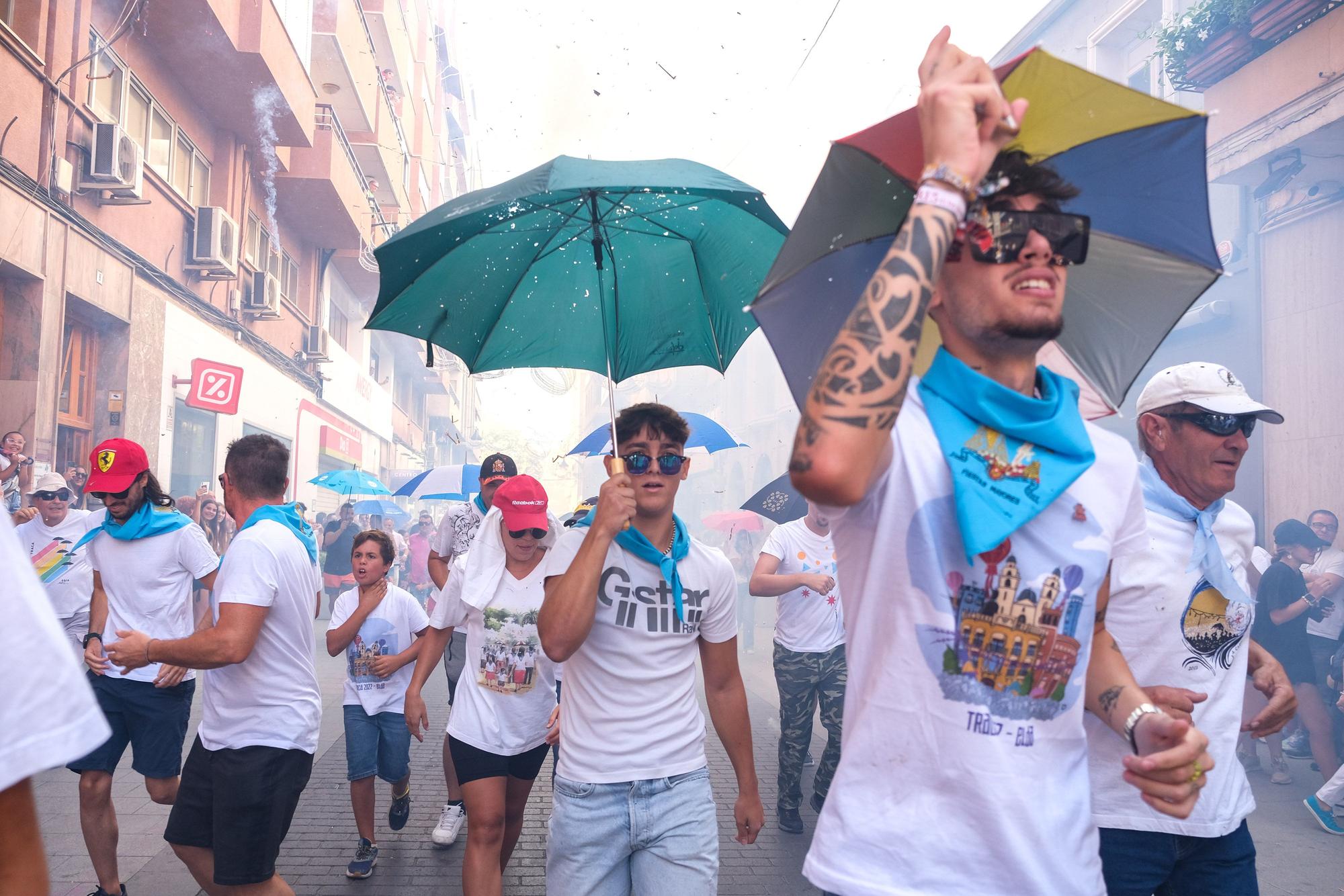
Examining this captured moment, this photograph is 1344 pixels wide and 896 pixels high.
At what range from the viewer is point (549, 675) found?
4605 mm

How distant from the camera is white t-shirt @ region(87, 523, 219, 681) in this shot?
4836 mm

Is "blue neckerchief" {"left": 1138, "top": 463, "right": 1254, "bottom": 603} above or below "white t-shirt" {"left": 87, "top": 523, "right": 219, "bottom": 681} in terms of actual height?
above

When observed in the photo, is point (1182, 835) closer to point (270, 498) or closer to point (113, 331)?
point (270, 498)

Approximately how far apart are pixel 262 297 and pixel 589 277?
16413mm

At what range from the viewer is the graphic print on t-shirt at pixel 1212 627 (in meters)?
2.84

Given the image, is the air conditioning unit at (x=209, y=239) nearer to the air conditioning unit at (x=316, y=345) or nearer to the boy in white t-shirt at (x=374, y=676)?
the air conditioning unit at (x=316, y=345)

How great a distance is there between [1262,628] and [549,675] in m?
6.74

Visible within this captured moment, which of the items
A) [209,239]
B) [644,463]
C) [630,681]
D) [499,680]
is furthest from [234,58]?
[630,681]

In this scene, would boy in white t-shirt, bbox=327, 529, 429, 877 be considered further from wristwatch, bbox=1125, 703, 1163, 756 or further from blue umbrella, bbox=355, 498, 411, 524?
blue umbrella, bbox=355, 498, 411, 524

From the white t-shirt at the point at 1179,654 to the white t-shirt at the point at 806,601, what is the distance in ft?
12.4

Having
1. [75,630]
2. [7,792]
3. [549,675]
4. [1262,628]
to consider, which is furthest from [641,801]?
[1262,628]

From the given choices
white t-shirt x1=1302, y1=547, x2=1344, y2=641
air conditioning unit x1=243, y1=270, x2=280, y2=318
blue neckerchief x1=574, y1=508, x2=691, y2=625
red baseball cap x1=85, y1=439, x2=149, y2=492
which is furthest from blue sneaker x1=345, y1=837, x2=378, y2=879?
air conditioning unit x1=243, y1=270, x2=280, y2=318

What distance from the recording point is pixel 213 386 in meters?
15.2

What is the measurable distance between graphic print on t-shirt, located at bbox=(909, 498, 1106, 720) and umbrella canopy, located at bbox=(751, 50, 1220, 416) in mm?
532
